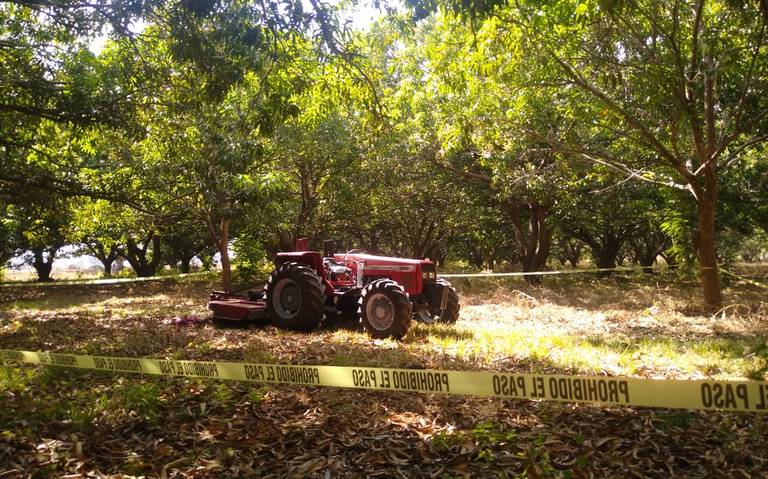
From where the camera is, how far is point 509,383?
11.7ft

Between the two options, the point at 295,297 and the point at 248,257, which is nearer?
the point at 295,297

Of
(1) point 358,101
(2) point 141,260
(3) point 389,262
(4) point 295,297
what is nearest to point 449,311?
(3) point 389,262

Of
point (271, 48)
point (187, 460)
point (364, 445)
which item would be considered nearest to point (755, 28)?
point (271, 48)

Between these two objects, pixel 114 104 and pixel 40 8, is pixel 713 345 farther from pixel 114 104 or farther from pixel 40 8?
pixel 40 8

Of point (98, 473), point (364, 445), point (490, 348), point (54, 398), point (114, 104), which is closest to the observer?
point (98, 473)

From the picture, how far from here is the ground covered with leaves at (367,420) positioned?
342cm

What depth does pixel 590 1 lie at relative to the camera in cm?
→ 642

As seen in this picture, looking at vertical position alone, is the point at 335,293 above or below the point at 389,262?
below

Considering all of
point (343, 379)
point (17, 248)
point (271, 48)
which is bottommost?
point (343, 379)

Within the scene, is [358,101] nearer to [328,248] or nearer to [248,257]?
[328,248]

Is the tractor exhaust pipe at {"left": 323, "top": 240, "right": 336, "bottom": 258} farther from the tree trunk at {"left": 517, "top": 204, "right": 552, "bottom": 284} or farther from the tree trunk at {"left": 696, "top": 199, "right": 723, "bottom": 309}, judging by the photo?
the tree trunk at {"left": 517, "top": 204, "right": 552, "bottom": 284}

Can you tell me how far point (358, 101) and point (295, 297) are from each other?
3.11m

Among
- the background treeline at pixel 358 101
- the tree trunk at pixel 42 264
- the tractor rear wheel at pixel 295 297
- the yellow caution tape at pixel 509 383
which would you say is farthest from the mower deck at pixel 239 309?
the tree trunk at pixel 42 264

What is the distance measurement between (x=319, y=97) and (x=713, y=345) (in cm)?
591
